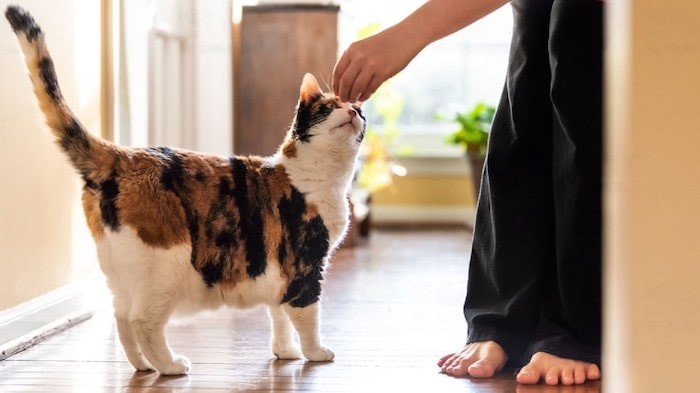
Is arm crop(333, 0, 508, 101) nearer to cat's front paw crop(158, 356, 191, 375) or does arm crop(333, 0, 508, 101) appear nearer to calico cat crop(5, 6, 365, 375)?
calico cat crop(5, 6, 365, 375)

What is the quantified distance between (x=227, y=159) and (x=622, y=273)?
831mm

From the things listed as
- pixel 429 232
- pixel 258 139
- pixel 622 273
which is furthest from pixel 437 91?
pixel 622 273

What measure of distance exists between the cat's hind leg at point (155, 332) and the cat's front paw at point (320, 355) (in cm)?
21

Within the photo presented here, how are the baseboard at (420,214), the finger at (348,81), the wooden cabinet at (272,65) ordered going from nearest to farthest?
the finger at (348,81) → the wooden cabinet at (272,65) → the baseboard at (420,214)

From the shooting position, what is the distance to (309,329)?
1.53 m

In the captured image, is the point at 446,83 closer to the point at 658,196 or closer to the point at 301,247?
the point at 301,247

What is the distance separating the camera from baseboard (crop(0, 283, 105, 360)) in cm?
164

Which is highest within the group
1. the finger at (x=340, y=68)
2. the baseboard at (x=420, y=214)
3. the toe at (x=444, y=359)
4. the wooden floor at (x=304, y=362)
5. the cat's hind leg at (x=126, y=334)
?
the finger at (x=340, y=68)

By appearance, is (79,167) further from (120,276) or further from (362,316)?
(362,316)

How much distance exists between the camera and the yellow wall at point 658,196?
835 mm

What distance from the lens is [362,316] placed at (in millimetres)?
2025

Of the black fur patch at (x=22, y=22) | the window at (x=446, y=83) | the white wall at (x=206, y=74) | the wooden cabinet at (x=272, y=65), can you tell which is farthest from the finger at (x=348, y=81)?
the window at (x=446, y=83)

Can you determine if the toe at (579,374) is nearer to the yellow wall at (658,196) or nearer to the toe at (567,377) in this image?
the toe at (567,377)

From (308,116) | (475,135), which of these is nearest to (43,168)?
(308,116)
